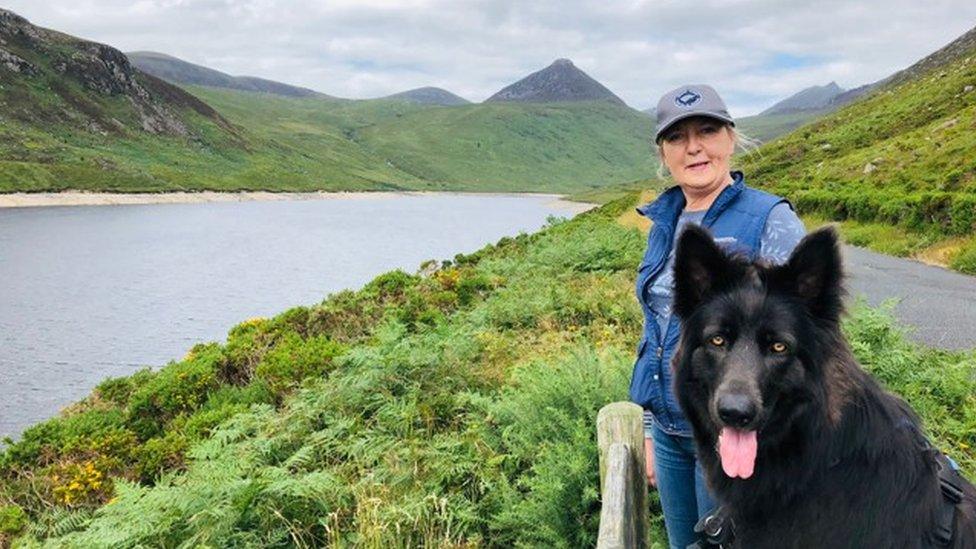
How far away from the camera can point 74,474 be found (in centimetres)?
1042

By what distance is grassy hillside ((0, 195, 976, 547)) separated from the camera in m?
6.09

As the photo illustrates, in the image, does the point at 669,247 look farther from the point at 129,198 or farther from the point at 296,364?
the point at 129,198

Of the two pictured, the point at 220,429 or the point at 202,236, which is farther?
the point at 202,236

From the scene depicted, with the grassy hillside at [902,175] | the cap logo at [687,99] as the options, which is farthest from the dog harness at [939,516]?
the grassy hillside at [902,175]

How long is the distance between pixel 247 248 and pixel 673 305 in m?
49.1

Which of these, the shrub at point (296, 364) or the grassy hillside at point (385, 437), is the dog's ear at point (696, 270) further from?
the shrub at point (296, 364)

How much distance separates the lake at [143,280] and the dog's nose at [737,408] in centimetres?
1699

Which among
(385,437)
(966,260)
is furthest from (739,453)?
(966,260)

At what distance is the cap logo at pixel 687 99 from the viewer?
3.46 meters

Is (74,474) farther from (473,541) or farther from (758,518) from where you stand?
(758,518)

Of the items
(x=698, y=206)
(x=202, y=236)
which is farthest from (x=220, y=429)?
(x=202, y=236)

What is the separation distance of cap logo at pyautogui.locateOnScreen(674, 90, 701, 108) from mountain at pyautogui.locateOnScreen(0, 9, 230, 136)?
14310cm

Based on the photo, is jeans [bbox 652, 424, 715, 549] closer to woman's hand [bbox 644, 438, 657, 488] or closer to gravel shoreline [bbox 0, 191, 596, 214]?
woman's hand [bbox 644, 438, 657, 488]

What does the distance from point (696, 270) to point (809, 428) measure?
0.79 metres
